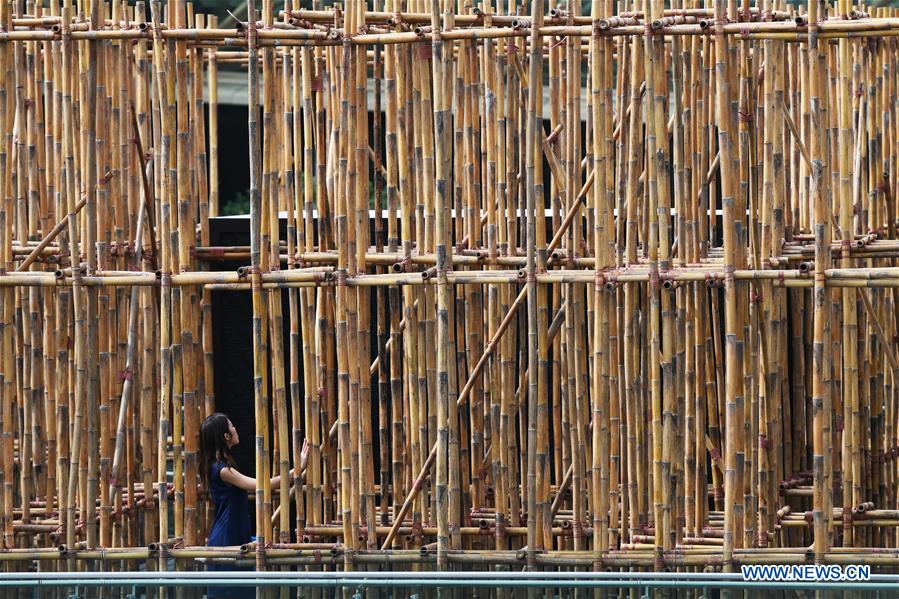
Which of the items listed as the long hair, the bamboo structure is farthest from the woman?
the bamboo structure

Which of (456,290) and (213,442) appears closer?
(213,442)

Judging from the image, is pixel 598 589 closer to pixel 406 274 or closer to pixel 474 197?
pixel 406 274

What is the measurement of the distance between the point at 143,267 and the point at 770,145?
10.3ft

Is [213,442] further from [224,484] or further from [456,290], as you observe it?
[456,290]

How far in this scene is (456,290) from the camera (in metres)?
6.82

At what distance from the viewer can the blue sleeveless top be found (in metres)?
5.96

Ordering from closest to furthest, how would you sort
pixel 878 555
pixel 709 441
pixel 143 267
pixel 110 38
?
pixel 878 555, pixel 110 38, pixel 709 441, pixel 143 267

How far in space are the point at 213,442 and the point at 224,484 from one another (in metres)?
0.20

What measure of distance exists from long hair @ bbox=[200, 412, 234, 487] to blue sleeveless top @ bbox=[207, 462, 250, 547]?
27mm

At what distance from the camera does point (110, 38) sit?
576 cm

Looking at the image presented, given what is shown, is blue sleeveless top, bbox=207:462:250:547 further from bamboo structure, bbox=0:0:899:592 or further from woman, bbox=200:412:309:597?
bamboo structure, bbox=0:0:899:592

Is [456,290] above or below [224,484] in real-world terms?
above

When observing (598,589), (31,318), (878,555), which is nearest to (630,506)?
(598,589)

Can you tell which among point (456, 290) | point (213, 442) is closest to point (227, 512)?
point (213, 442)
